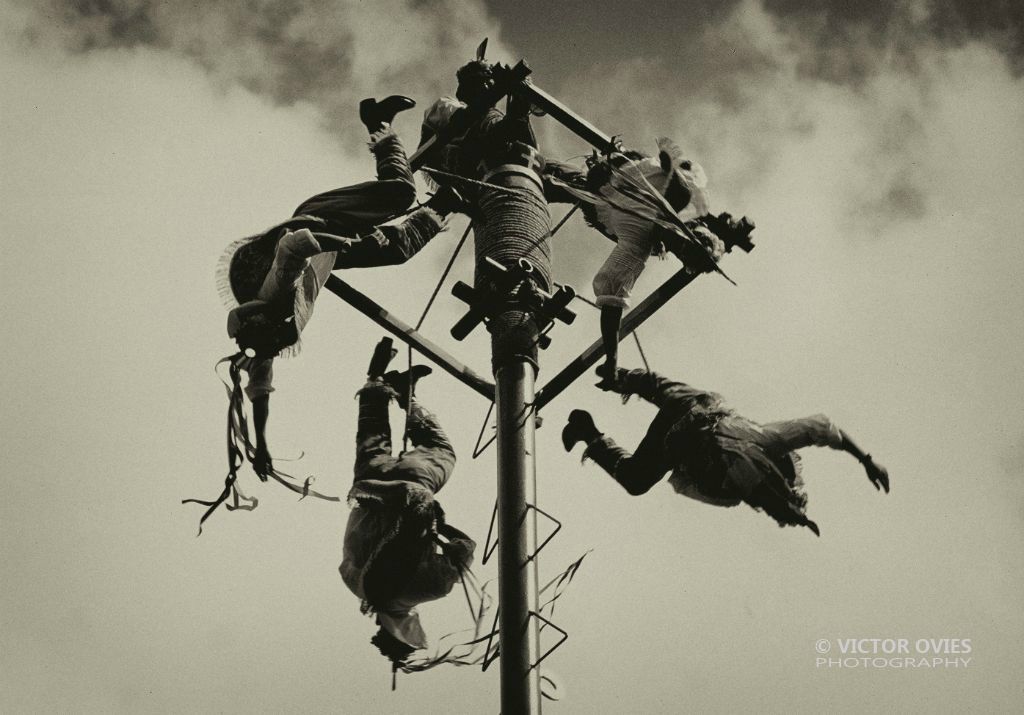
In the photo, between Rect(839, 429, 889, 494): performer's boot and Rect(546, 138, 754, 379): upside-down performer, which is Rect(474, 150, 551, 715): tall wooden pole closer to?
Rect(546, 138, 754, 379): upside-down performer

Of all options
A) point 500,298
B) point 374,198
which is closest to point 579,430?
point 500,298

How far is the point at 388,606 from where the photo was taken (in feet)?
16.0

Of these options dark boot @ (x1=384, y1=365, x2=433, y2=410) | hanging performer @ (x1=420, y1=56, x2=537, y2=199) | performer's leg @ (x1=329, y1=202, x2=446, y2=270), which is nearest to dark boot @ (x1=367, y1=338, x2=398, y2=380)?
dark boot @ (x1=384, y1=365, x2=433, y2=410)

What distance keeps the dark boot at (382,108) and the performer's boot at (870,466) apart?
2.62 meters

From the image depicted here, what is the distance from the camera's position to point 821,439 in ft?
15.6

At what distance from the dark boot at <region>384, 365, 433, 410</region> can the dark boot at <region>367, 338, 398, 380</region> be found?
51 mm

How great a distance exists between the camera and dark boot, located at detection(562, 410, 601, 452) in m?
5.34

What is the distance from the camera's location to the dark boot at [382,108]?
5418mm

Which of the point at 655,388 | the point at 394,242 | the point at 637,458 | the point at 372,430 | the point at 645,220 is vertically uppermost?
the point at 645,220

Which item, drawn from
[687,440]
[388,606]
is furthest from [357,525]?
[687,440]

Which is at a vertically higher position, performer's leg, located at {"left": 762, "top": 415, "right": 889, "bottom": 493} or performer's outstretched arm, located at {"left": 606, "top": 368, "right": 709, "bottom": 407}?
performer's outstretched arm, located at {"left": 606, "top": 368, "right": 709, "bottom": 407}

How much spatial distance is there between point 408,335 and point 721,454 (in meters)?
1.60

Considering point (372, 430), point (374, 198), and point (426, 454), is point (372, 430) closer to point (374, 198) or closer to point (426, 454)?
point (426, 454)

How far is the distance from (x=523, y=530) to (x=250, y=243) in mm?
1820
